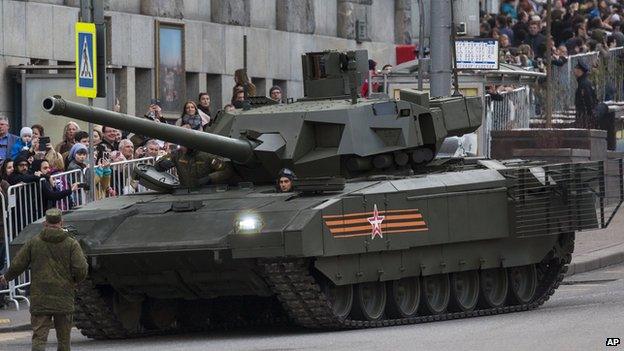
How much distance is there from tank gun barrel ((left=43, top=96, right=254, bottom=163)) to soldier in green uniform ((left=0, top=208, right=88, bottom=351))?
181 centimetres

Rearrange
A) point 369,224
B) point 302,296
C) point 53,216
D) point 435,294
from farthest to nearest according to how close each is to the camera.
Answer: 1. point 435,294
2. point 369,224
3. point 302,296
4. point 53,216

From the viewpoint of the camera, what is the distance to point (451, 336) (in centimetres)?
2106

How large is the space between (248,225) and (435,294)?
3526 mm

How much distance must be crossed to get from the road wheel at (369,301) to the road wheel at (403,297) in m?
0.15

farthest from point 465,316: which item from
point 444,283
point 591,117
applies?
point 591,117

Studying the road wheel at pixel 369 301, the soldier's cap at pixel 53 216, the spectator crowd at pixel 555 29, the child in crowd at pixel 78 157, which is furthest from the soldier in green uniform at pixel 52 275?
the spectator crowd at pixel 555 29

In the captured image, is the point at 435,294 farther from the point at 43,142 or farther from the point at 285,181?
the point at 43,142

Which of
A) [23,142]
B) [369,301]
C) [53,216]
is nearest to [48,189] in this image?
[23,142]

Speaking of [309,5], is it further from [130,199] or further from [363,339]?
[363,339]

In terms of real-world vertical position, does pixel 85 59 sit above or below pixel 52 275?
above

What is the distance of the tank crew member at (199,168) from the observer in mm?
24016

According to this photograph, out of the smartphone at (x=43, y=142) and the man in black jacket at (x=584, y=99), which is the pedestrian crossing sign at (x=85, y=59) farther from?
the man in black jacket at (x=584, y=99)

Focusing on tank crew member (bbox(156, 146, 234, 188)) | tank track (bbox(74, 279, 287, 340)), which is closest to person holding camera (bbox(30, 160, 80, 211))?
tank crew member (bbox(156, 146, 234, 188))

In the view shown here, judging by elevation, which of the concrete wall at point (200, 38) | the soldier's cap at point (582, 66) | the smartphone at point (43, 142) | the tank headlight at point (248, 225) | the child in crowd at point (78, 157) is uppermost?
the concrete wall at point (200, 38)
